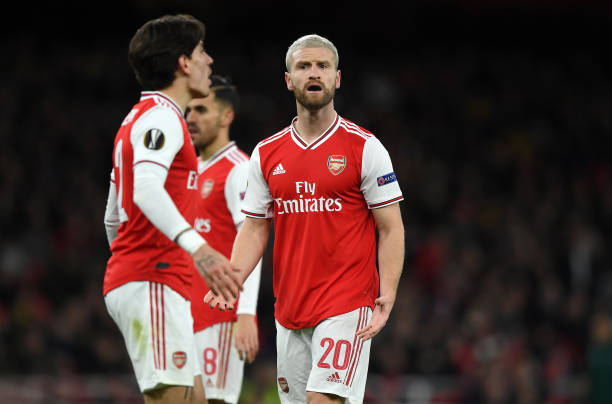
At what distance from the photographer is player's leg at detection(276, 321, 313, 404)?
4930 mm

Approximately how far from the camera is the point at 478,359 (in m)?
11.9

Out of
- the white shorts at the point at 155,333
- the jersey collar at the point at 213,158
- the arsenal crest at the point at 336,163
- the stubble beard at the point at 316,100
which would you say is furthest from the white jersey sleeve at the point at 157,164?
the jersey collar at the point at 213,158

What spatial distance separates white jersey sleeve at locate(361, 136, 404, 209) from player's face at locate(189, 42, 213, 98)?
1006mm

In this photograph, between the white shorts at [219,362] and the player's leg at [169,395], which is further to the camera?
the white shorts at [219,362]

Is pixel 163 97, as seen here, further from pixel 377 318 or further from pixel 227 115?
pixel 227 115

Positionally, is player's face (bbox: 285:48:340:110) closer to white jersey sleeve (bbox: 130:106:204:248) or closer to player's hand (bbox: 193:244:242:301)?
white jersey sleeve (bbox: 130:106:204:248)

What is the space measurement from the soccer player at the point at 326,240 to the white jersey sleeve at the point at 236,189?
1.11 metres

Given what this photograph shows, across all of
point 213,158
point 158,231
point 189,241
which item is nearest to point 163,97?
point 158,231

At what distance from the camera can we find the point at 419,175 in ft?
55.0

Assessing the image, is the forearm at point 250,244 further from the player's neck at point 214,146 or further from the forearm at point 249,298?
the player's neck at point 214,146

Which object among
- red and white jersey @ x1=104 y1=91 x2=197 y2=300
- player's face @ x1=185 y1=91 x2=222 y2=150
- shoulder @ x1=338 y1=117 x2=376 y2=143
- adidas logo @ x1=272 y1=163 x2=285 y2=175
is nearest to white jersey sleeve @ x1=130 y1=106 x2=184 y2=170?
red and white jersey @ x1=104 y1=91 x2=197 y2=300

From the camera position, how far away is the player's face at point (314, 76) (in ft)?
16.0

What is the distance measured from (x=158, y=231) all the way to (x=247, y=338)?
131cm

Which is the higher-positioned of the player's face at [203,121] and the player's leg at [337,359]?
the player's face at [203,121]
